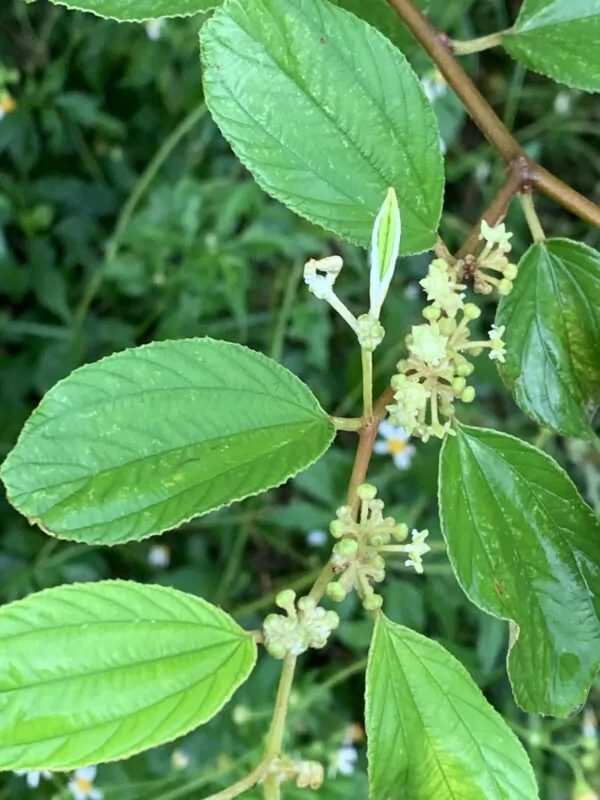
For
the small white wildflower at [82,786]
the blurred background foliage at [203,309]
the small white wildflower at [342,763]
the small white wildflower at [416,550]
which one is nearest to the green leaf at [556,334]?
the small white wildflower at [416,550]

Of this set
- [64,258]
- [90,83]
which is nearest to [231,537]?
[64,258]

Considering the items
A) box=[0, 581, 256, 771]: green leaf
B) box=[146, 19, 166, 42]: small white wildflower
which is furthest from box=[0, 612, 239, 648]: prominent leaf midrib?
box=[146, 19, 166, 42]: small white wildflower

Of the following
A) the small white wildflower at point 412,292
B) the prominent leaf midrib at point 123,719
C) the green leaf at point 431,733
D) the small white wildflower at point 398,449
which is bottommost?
the small white wildflower at point 398,449

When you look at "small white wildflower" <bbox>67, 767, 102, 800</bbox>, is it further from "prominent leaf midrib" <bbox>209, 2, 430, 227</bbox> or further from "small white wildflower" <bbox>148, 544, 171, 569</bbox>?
"prominent leaf midrib" <bbox>209, 2, 430, 227</bbox>

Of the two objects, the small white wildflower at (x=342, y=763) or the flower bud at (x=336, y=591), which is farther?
the small white wildflower at (x=342, y=763)

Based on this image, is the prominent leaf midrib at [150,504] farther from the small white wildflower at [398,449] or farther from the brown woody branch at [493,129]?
the small white wildflower at [398,449]


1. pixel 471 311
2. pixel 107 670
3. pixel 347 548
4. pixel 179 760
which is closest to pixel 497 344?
pixel 471 311
